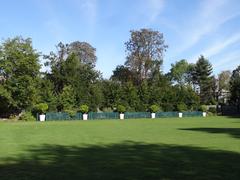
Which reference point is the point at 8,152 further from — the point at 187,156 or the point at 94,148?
the point at 187,156

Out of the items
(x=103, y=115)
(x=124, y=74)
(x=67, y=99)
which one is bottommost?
(x=103, y=115)

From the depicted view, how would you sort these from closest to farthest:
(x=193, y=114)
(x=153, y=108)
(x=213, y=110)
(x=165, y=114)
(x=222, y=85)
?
(x=153, y=108)
(x=165, y=114)
(x=193, y=114)
(x=213, y=110)
(x=222, y=85)

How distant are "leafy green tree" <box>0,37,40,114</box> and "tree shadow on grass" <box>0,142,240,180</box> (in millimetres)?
31896

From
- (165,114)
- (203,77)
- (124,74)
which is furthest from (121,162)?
(203,77)

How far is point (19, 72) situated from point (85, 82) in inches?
393

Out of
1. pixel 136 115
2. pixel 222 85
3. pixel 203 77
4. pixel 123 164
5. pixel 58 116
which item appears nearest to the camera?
pixel 123 164

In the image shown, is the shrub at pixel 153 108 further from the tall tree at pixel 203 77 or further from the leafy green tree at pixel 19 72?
the tall tree at pixel 203 77

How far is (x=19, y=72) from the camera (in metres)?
46.2

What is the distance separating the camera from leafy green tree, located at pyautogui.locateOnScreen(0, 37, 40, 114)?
4519 centimetres

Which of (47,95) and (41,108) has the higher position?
(47,95)

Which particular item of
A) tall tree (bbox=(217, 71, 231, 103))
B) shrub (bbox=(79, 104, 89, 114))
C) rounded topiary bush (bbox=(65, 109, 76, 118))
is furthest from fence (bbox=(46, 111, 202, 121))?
tall tree (bbox=(217, 71, 231, 103))

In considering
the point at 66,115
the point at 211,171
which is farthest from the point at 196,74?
the point at 211,171

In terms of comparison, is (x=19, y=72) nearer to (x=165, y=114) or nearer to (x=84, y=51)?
(x=165, y=114)

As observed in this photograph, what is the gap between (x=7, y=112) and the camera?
47906mm
